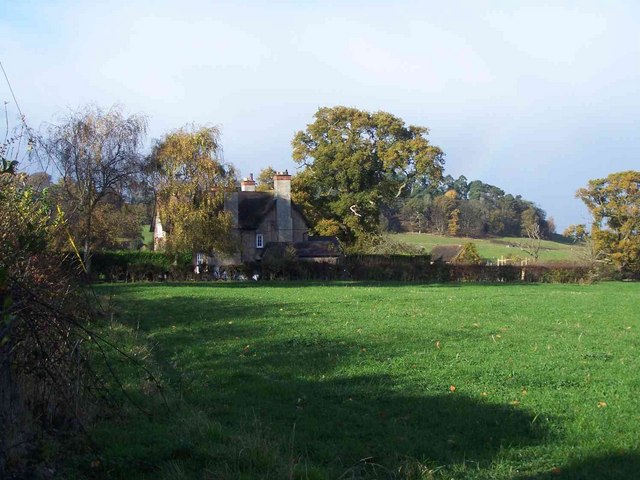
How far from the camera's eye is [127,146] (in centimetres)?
4003

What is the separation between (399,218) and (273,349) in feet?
336

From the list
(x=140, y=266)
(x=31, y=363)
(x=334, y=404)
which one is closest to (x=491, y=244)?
(x=140, y=266)

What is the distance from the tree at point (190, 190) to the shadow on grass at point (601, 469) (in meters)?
38.7

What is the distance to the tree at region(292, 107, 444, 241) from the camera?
64.6 m

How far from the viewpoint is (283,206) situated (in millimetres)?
62094

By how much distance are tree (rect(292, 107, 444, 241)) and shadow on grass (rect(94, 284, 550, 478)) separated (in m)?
50.2

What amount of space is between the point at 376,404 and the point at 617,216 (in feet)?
221

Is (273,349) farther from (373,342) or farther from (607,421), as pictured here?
(607,421)

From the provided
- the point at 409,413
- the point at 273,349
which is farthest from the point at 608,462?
the point at 273,349

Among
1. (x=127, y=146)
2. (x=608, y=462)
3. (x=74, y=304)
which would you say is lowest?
(x=608, y=462)

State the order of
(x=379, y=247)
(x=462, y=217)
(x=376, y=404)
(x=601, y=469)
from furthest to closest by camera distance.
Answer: (x=462, y=217)
(x=379, y=247)
(x=376, y=404)
(x=601, y=469)

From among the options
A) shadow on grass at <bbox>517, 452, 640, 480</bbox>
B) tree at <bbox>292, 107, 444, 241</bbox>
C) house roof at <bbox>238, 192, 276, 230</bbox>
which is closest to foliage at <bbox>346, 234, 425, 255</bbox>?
tree at <bbox>292, 107, 444, 241</bbox>

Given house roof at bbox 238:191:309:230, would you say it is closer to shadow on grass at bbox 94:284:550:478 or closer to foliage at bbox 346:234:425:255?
foliage at bbox 346:234:425:255

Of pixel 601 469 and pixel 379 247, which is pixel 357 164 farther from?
pixel 601 469
